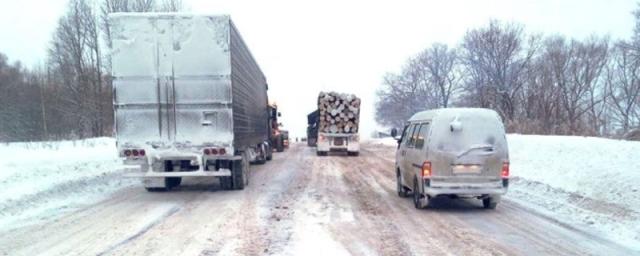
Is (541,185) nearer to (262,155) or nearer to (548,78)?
(262,155)

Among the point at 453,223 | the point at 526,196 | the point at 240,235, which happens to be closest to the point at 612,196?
the point at 526,196

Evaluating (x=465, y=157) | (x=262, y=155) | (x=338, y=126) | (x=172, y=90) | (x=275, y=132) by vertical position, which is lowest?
(x=262, y=155)

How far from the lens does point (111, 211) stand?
11914 mm

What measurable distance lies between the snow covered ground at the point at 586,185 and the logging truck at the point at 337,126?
1403 cm

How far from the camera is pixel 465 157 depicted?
11.1 m

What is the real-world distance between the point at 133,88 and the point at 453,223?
798 centimetres

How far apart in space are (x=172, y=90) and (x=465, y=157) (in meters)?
6.94

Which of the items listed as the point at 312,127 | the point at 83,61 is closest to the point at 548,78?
the point at 312,127

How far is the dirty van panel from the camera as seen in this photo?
36.4ft

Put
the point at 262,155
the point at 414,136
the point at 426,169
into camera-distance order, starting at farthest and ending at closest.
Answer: the point at 262,155 → the point at 414,136 → the point at 426,169

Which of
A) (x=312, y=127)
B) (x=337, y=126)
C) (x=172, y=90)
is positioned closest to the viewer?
(x=172, y=90)

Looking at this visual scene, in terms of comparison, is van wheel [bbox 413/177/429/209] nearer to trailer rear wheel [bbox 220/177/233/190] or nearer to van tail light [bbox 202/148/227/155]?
van tail light [bbox 202/148/227/155]

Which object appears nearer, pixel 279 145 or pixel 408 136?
pixel 408 136

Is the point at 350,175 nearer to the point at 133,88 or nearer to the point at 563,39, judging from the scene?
the point at 133,88
